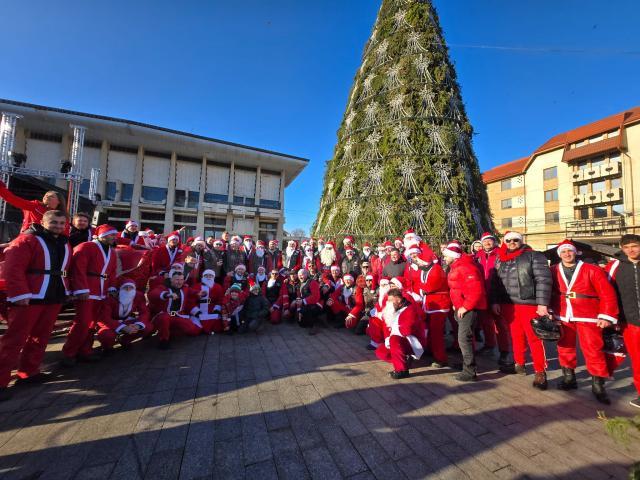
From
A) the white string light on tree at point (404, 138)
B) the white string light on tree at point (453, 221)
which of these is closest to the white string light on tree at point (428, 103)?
the white string light on tree at point (404, 138)

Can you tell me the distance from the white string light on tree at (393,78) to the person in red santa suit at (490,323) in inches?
386

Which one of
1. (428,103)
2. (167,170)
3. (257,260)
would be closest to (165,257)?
(257,260)

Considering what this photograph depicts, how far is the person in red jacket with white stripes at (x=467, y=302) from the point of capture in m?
3.75

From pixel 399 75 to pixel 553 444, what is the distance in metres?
13.5

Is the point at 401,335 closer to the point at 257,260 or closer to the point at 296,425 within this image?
the point at 296,425

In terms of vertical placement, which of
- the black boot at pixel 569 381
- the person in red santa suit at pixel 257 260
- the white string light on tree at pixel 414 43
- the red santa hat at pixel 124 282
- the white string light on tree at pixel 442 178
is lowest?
the black boot at pixel 569 381

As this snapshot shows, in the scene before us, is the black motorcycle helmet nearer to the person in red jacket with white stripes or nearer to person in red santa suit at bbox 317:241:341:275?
the person in red jacket with white stripes

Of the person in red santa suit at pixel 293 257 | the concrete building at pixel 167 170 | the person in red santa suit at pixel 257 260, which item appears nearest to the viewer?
the person in red santa suit at pixel 257 260

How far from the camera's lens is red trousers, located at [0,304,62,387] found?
306 centimetres

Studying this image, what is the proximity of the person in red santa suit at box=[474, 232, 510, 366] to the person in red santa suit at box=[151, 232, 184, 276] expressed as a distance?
6228 mm

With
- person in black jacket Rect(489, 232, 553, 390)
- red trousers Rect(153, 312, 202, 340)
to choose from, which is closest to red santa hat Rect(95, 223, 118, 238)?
red trousers Rect(153, 312, 202, 340)

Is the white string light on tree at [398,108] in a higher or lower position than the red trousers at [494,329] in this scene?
higher

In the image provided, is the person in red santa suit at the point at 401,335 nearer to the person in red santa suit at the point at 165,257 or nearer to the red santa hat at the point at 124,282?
the red santa hat at the point at 124,282

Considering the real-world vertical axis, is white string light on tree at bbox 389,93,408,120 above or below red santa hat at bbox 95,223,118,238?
above
